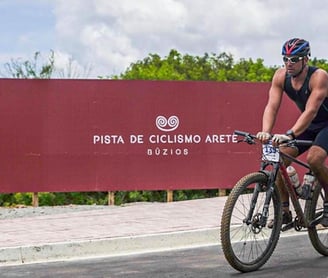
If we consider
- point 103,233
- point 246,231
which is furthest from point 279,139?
point 103,233

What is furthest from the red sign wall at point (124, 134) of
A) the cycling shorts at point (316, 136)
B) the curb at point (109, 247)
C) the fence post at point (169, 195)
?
the cycling shorts at point (316, 136)

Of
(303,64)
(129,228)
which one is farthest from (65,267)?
(303,64)

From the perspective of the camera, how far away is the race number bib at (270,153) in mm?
6461

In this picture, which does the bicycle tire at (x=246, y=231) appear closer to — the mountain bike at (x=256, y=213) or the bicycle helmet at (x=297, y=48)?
the mountain bike at (x=256, y=213)

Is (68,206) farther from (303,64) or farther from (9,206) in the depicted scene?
(303,64)

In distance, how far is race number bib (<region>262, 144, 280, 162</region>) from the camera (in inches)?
254

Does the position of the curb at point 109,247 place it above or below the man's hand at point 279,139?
below

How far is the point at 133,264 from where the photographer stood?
283 inches

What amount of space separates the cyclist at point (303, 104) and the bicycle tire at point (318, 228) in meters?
0.10

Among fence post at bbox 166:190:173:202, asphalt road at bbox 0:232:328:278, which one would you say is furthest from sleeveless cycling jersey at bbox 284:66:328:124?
fence post at bbox 166:190:173:202

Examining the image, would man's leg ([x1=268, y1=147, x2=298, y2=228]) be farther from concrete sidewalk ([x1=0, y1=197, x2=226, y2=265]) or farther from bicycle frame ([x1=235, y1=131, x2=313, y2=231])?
concrete sidewalk ([x1=0, y1=197, x2=226, y2=265])

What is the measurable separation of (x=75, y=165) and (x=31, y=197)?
1.05 meters

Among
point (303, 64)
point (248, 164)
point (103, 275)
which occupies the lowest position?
point (103, 275)

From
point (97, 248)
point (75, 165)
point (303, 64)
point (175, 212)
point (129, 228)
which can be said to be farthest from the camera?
point (75, 165)
